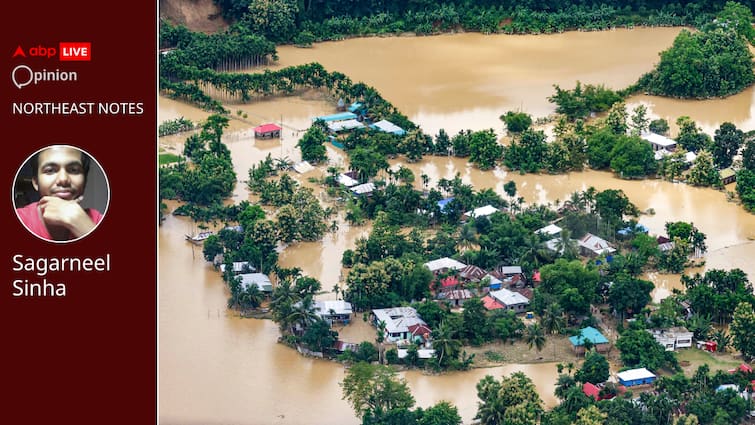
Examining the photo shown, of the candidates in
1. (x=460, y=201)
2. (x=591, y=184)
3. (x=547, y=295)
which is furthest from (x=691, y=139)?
(x=547, y=295)

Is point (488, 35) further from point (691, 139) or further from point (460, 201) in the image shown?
point (460, 201)

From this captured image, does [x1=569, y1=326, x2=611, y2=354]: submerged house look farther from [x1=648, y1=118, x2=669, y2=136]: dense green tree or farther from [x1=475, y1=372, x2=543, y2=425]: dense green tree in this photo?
[x1=648, y1=118, x2=669, y2=136]: dense green tree

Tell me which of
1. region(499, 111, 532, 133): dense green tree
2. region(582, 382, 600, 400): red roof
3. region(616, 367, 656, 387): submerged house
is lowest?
region(582, 382, 600, 400): red roof

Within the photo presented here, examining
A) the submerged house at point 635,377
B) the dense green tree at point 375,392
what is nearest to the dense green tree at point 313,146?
the dense green tree at point 375,392

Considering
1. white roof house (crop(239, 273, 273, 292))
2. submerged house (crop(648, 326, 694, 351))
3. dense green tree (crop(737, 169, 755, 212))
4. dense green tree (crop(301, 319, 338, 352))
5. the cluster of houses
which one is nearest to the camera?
dense green tree (crop(301, 319, 338, 352))

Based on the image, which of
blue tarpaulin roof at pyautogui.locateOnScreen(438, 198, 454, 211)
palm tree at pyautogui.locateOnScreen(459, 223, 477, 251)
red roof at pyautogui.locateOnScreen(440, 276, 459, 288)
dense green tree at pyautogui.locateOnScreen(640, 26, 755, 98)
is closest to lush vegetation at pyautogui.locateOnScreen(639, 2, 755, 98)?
dense green tree at pyautogui.locateOnScreen(640, 26, 755, 98)

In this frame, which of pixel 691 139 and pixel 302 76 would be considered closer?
pixel 691 139

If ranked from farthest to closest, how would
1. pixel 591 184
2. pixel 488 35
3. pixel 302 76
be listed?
pixel 488 35
pixel 302 76
pixel 591 184
